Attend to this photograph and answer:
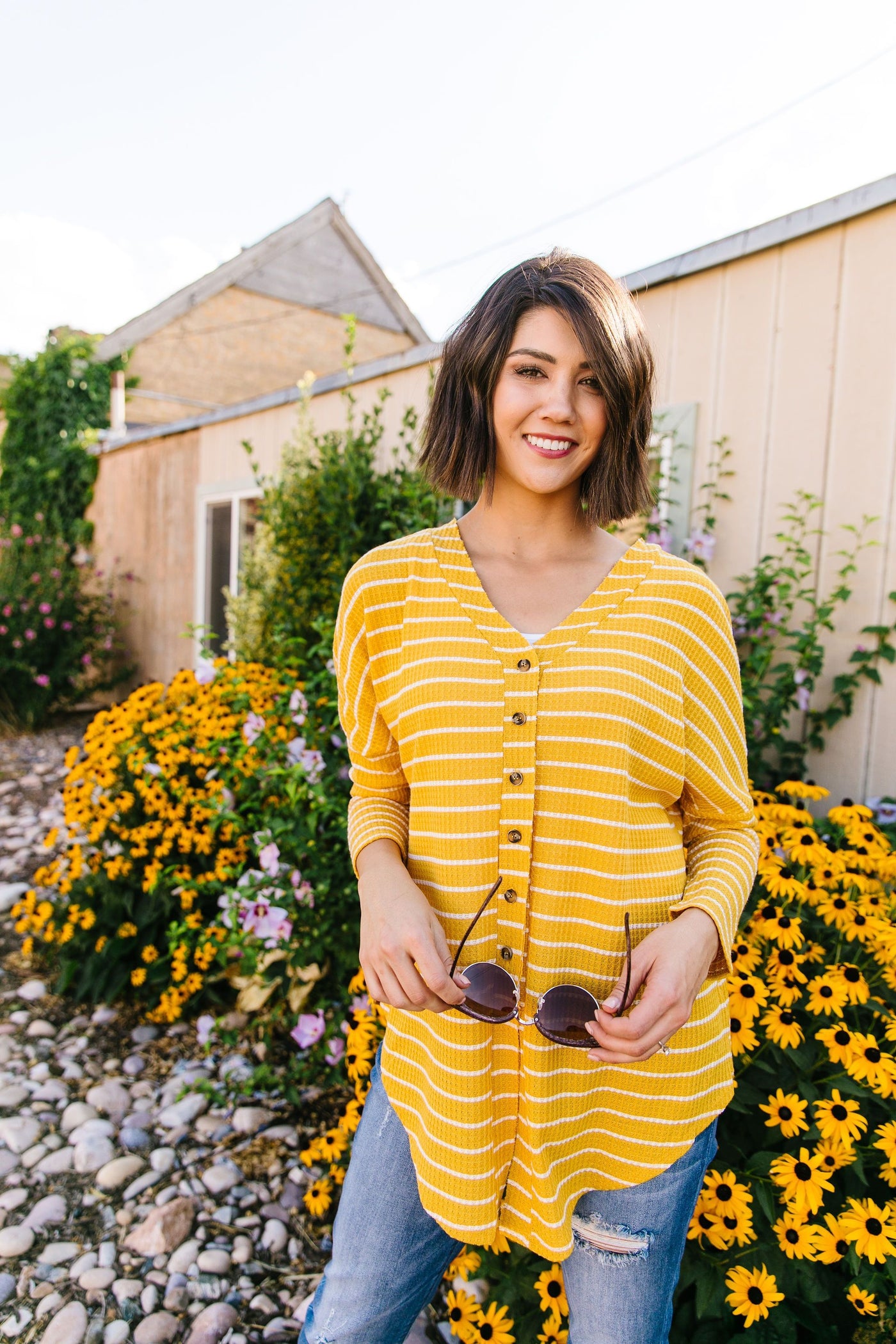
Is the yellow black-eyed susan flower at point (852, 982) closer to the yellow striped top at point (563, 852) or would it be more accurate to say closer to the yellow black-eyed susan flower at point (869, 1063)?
the yellow black-eyed susan flower at point (869, 1063)

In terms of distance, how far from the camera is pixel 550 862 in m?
1.04

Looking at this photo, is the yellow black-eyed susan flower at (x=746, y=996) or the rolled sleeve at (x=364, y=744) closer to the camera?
the rolled sleeve at (x=364, y=744)

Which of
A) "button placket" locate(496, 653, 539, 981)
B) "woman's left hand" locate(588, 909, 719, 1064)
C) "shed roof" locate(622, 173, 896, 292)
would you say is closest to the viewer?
"woman's left hand" locate(588, 909, 719, 1064)

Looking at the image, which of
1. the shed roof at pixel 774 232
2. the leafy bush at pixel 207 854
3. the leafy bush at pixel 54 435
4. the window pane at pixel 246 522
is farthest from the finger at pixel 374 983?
the leafy bush at pixel 54 435

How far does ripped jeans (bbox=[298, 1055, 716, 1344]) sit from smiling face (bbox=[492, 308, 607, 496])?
93 cm

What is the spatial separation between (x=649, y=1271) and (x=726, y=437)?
9.09 feet

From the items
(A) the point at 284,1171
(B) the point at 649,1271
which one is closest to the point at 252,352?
(A) the point at 284,1171

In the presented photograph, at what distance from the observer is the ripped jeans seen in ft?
3.47

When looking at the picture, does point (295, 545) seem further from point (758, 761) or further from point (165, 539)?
point (165, 539)

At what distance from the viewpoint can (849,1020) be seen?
174 cm

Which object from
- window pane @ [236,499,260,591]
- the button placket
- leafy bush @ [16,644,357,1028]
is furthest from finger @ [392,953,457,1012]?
window pane @ [236,499,260,591]

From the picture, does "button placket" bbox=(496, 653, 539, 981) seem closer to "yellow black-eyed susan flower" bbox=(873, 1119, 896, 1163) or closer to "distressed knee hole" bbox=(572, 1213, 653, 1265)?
"distressed knee hole" bbox=(572, 1213, 653, 1265)

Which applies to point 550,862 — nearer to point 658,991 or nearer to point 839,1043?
point 658,991

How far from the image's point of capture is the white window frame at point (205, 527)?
6.68m
